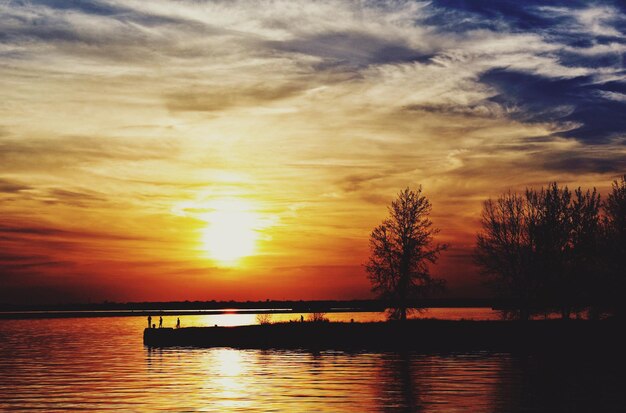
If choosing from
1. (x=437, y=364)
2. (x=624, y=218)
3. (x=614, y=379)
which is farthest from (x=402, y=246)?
(x=614, y=379)

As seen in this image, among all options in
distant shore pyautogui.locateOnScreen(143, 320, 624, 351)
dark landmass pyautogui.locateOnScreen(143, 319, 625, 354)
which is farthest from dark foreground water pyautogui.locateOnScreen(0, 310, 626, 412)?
distant shore pyautogui.locateOnScreen(143, 320, 624, 351)

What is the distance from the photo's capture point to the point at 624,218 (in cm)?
7569

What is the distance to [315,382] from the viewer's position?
147 feet

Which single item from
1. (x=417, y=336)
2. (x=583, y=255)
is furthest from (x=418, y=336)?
(x=583, y=255)

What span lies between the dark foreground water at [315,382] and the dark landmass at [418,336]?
5279 millimetres

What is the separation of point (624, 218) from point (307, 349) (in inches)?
1309

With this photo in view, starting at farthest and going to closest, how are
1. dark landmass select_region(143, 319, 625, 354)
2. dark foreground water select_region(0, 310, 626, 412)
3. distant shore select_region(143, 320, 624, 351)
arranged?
distant shore select_region(143, 320, 624, 351) → dark landmass select_region(143, 319, 625, 354) → dark foreground water select_region(0, 310, 626, 412)

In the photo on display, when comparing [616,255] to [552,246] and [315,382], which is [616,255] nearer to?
[552,246]

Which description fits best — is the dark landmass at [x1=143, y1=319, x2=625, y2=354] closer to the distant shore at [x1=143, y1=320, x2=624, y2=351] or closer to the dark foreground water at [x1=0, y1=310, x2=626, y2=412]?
the distant shore at [x1=143, y1=320, x2=624, y2=351]

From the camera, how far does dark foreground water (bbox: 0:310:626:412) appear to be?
118ft

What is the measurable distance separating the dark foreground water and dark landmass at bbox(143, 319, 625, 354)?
208 inches

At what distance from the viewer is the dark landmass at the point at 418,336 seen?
65438 mm

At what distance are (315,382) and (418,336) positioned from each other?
92.3ft

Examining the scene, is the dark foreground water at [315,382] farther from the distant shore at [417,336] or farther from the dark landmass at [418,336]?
Answer: the distant shore at [417,336]
